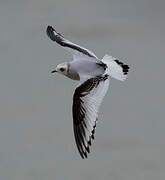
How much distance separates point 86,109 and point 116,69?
48 centimetres

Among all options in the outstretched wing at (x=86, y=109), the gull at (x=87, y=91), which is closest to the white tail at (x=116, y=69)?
the gull at (x=87, y=91)

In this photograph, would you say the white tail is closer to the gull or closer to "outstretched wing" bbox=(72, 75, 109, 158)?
the gull

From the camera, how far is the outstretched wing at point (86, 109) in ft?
15.7

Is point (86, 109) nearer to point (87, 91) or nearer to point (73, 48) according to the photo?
point (87, 91)

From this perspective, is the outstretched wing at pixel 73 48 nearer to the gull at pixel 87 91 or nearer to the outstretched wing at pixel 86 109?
the gull at pixel 87 91

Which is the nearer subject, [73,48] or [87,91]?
[87,91]

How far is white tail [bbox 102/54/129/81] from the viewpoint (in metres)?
5.11

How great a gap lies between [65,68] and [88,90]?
29 centimetres

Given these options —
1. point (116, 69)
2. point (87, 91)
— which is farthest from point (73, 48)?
point (87, 91)

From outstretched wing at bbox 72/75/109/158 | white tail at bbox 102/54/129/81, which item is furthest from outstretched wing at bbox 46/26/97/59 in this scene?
outstretched wing at bbox 72/75/109/158

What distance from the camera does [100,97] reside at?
192 inches

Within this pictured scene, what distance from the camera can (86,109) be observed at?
15.9ft

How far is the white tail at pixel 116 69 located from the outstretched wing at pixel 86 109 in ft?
0.63

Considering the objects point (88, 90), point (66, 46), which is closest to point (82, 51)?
point (66, 46)
